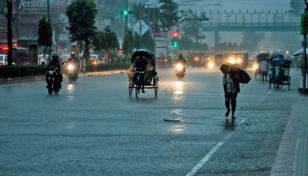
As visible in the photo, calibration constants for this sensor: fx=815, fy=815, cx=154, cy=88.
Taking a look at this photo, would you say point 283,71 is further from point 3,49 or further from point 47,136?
point 3,49

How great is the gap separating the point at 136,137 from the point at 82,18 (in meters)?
54.6

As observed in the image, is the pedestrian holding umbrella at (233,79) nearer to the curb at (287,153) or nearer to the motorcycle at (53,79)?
the curb at (287,153)

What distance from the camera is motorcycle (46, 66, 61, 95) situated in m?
29.4

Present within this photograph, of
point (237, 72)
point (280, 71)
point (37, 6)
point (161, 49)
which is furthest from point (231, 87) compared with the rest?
point (37, 6)

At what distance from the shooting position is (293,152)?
1162cm

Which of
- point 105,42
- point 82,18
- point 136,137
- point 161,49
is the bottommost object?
point 136,137

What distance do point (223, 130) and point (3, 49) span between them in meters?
57.8

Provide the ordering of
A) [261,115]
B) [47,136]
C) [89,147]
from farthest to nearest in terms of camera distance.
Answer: [261,115] → [47,136] → [89,147]

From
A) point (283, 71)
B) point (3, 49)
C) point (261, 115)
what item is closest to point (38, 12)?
point (3, 49)

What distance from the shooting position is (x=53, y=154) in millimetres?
12172

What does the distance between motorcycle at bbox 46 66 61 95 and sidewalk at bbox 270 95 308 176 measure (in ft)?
44.4

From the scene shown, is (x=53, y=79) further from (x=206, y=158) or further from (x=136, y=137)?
(x=206, y=158)

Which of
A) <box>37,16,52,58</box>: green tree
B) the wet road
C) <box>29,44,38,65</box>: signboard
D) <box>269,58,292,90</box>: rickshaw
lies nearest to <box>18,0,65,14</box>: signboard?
<box>37,16,52,58</box>: green tree

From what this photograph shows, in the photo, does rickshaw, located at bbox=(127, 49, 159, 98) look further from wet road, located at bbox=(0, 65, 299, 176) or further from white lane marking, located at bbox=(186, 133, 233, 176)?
white lane marking, located at bbox=(186, 133, 233, 176)
